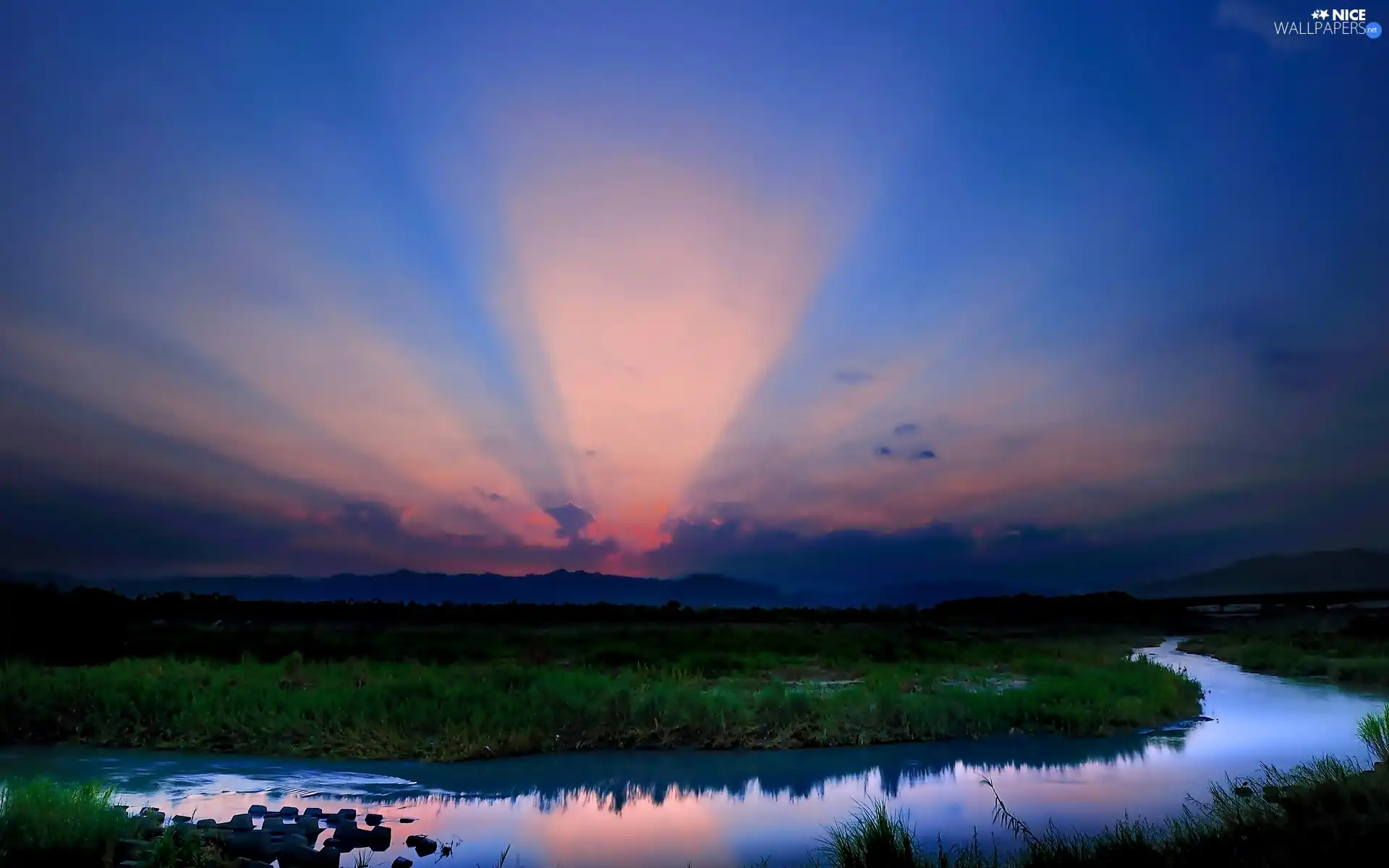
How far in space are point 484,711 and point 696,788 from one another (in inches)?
179

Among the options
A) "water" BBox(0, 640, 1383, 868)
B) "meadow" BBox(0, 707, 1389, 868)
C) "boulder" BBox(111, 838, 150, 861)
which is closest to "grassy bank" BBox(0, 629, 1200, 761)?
"water" BBox(0, 640, 1383, 868)

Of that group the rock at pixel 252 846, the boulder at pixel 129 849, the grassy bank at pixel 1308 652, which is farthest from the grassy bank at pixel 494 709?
the grassy bank at pixel 1308 652

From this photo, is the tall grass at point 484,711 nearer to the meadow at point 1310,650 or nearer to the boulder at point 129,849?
the boulder at point 129,849

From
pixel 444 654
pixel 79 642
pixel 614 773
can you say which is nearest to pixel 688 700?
pixel 614 773

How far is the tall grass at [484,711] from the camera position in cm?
1536

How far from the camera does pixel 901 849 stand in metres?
8.10

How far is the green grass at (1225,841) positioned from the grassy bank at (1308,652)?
23.4 meters

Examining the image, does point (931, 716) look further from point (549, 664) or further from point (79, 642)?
point (79, 642)

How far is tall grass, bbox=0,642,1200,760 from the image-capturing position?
15359 millimetres

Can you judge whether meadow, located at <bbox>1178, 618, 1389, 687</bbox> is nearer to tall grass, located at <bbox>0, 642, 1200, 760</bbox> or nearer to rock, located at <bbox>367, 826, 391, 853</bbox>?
tall grass, located at <bbox>0, 642, 1200, 760</bbox>

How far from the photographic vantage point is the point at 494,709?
1636 centimetres

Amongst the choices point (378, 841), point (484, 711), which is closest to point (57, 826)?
point (378, 841)

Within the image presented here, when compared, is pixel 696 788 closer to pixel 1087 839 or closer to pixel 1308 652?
pixel 1087 839

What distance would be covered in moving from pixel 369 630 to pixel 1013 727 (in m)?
39.6
